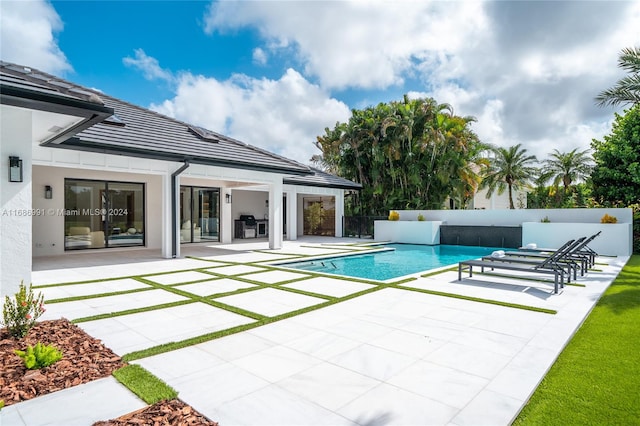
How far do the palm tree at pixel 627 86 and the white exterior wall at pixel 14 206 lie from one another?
54.8 ft

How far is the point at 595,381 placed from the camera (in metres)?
3.78

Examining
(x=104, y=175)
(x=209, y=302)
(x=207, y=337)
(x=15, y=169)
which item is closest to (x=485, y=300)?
(x=207, y=337)

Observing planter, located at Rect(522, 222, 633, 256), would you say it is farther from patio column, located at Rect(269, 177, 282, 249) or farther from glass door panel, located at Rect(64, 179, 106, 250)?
glass door panel, located at Rect(64, 179, 106, 250)

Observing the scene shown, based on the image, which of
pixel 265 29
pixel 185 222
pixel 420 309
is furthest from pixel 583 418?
pixel 185 222

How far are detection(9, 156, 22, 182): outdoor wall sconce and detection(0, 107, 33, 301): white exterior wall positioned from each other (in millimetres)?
55

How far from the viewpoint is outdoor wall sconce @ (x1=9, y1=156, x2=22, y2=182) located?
21.4 ft

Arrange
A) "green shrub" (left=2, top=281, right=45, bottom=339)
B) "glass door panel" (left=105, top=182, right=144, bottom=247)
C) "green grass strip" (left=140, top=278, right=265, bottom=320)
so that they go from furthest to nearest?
"glass door panel" (left=105, top=182, right=144, bottom=247) < "green grass strip" (left=140, top=278, right=265, bottom=320) < "green shrub" (left=2, top=281, right=45, bottom=339)

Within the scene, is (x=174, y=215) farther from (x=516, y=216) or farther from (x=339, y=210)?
(x=516, y=216)

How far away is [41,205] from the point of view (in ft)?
44.1

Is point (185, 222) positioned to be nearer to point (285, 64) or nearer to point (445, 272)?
point (285, 64)

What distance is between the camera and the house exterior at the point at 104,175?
6465 millimetres

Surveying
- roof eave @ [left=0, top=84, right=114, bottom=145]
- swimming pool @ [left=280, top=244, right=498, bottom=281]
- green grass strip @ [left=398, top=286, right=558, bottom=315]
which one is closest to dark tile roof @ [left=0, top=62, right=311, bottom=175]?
roof eave @ [left=0, top=84, right=114, bottom=145]

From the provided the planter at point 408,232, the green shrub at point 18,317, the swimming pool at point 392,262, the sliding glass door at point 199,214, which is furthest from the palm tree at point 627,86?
the sliding glass door at point 199,214

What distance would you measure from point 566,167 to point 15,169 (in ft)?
107
